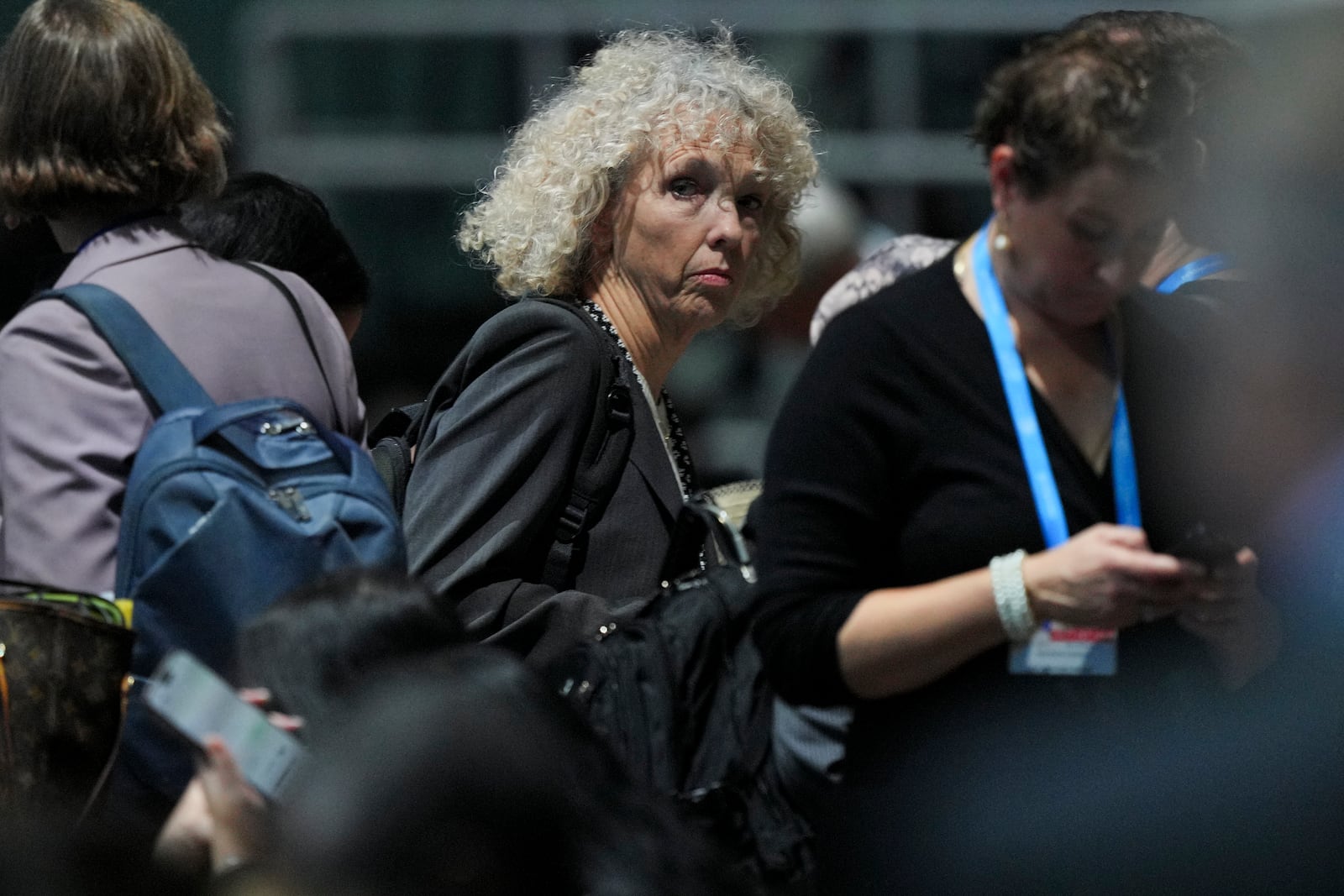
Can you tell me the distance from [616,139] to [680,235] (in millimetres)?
199

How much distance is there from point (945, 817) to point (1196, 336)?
2.05ft

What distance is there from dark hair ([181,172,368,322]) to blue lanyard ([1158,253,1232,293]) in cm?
164

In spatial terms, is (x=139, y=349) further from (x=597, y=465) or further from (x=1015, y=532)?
(x=1015, y=532)

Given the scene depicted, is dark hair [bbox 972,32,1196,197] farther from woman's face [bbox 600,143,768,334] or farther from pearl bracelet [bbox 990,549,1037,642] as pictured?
woman's face [bbox 600,143,768,334]

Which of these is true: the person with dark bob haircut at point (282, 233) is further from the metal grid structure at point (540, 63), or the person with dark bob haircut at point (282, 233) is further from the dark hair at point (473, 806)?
the metal grid structure at point (540, 63)

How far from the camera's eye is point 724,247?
3.22m

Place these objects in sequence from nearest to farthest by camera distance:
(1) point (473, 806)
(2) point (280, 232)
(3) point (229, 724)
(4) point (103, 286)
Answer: (1) point (473, 806)
(3) point (229, 724)
(4) point (103, 286)
(2) point (280, 232)

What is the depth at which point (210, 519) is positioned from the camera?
2344mm

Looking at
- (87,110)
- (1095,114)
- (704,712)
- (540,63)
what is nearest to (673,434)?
(704,712)

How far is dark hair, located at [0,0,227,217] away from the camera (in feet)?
8.50

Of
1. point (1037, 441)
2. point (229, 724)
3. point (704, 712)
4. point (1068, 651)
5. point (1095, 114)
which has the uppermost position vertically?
point (1095, 114)

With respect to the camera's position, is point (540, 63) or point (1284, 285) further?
point (540, 63)

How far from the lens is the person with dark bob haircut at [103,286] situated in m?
2.44

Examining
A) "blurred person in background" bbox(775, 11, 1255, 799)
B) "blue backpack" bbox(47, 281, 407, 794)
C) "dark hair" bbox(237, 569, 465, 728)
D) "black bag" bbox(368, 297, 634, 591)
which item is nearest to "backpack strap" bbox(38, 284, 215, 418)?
"blue backpack" bbox(47, 281, 407, 794)
